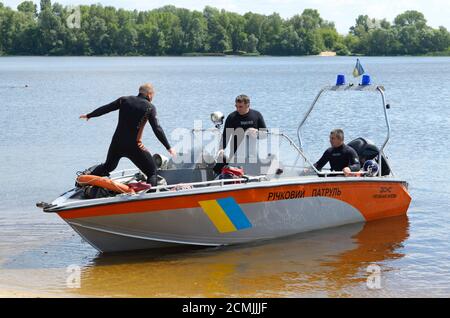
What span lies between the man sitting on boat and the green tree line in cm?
11812

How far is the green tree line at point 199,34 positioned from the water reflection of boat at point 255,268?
118m

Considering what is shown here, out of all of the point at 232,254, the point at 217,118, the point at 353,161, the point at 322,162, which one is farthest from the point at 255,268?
the point at 353,161

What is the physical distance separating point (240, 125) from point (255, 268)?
1.92 m

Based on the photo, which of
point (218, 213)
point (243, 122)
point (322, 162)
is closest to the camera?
point (218, 213)

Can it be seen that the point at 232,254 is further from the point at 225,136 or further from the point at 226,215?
the point at 225,136

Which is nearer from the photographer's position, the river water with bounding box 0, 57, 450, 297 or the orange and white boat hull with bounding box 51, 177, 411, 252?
the river water with bounding box 0, 57, 450, 297

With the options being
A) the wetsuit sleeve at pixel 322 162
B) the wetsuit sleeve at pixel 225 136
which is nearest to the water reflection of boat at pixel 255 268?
the wetsuit sleeve at pixel 322 162

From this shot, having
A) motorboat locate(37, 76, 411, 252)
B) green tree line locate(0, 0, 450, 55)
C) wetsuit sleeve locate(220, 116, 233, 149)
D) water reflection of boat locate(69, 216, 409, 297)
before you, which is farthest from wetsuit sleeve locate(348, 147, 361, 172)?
green tree line locate(0, 0, 450, 55)

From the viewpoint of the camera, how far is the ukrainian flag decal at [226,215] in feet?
Answer: 32.2

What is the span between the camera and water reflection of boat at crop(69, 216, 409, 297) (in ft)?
29.4

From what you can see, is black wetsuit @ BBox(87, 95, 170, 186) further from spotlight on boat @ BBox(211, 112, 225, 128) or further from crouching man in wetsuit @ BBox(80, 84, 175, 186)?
spotlight on boat @ BBox(211, 112, 225, 128)

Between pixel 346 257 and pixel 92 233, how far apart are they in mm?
3186

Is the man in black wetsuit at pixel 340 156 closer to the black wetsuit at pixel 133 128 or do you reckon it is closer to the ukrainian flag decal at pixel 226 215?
the ukrainian flag decal at pixel 226 215

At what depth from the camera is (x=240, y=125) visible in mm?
10664
